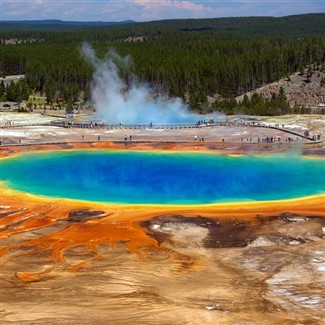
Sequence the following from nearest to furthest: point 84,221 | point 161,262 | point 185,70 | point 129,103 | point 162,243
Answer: point 161,262 → point 162,243 → point 84,221 → point 129,103 → point 185,70

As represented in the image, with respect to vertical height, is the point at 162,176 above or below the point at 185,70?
below

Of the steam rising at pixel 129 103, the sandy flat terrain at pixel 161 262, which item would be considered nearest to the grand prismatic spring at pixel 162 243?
the sandy flat terrain at pixel 161 262

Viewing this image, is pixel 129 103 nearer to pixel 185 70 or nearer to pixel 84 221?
pixel 185 70

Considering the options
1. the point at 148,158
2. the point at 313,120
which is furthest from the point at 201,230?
the point at 313,120

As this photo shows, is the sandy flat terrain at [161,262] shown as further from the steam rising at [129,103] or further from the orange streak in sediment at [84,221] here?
the steam rising at [129,103]

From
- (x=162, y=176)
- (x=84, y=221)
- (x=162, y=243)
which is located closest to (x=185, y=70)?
(x=162, y=176)

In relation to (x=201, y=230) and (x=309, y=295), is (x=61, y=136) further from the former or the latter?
(x=309, y=295)

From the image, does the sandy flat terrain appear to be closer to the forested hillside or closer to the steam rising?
the steam rising
